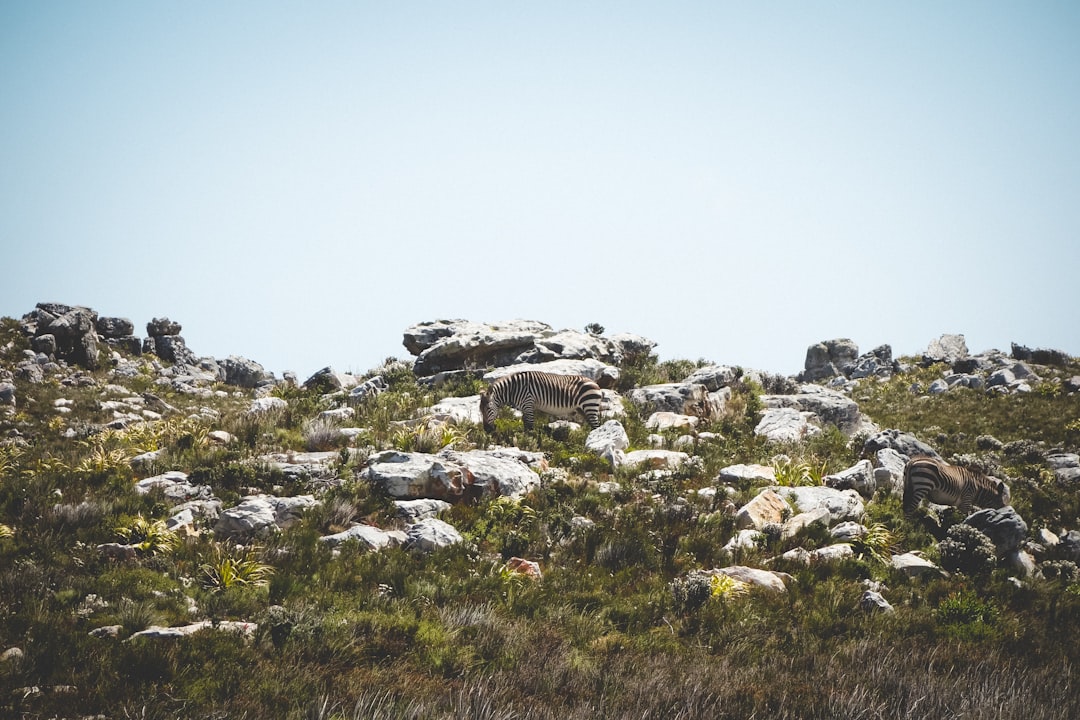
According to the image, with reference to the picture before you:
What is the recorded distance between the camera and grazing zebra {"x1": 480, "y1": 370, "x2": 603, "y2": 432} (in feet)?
69.3

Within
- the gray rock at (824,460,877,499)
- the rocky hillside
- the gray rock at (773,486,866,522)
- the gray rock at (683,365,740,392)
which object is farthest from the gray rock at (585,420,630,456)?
the gray rock at (683,365,740,392)

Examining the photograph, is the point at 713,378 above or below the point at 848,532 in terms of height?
above

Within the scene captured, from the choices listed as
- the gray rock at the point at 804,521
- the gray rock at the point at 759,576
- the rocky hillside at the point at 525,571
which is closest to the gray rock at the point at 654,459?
the rocky hillside at the point at 525,571

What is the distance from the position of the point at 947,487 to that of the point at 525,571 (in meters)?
11.0

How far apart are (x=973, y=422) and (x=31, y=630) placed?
110 feet

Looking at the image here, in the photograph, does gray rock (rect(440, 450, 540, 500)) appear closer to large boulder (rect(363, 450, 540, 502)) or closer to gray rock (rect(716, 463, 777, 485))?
large boulder (rect(363, 450, 540, 502))

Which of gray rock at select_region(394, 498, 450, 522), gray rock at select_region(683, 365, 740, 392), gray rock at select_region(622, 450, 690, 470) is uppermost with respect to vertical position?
gray rock at select_region(683, 365, 740, 392)

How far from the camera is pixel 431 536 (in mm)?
11273

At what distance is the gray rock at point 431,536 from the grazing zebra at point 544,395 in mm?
9314

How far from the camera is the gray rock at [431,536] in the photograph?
36.4 ft

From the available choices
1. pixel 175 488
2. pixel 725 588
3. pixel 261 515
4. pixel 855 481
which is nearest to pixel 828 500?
pixel 855 481

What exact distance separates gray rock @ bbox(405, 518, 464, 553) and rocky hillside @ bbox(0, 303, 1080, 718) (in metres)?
0.07

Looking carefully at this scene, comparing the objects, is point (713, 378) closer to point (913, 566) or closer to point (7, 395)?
point (913, 566)

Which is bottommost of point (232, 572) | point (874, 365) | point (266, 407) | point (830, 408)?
point (232, 572)
